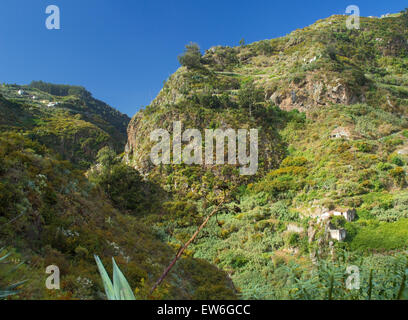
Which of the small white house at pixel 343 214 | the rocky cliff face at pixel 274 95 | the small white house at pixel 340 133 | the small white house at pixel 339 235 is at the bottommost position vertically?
the small white house at pixel 339 235

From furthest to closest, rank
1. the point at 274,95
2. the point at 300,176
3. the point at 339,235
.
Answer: the point at 274,95 < the point at 300,176 < the point at 339,235

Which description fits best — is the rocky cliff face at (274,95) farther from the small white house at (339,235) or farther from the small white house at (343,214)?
the small white house at (339,235)

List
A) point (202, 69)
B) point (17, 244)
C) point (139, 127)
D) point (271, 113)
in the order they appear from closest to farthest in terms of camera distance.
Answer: point (17, 244)
point (271, 113)
point (139, 127)
point (202, 69)

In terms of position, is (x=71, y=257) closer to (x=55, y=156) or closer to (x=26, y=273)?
(x=26, y=273)

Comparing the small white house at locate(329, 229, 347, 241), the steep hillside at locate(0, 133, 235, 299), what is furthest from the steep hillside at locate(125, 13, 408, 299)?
the steep hillside at locate(0, 133, 235, 299)

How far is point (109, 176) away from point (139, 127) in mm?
14139

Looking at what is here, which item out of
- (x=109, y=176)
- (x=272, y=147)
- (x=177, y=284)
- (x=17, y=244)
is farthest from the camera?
(x=272, y=147)

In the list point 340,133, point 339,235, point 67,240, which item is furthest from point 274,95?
point 67,240

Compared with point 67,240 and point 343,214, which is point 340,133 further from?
point 67,240

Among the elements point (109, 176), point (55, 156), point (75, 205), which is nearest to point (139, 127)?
point (109, 176)

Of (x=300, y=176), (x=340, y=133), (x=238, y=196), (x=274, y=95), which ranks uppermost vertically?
(x=274, y=95)

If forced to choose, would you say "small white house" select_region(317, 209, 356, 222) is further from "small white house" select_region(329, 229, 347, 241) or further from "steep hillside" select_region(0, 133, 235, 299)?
"steep hillside" select_region(0, 133, 235, 299)

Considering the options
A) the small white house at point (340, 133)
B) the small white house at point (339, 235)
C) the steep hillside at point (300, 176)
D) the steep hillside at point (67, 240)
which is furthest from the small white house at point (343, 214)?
the small white house at point (340, 133)

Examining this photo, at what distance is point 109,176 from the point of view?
67.3ft
